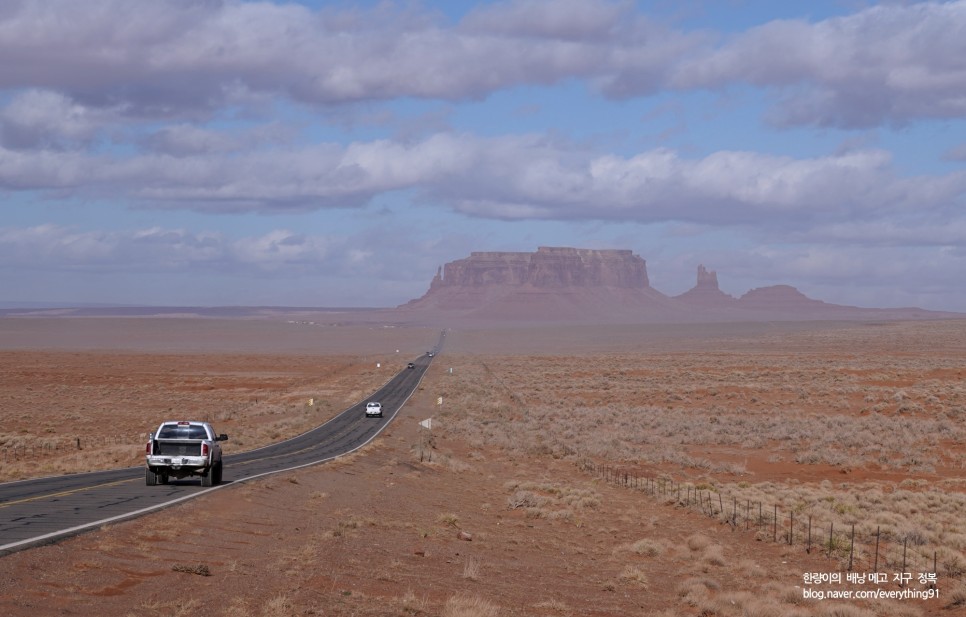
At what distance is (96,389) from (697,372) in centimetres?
5083

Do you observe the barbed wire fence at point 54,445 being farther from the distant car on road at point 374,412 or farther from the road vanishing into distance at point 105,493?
the distant car on road at point 374,412

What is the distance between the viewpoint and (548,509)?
24.4 metres

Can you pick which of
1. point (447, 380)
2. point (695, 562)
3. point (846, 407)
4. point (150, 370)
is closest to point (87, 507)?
point (695, 562)

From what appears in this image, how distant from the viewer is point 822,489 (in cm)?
2859

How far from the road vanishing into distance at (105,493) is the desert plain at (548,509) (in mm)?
760

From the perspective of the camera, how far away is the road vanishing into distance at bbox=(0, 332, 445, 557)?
1550cm

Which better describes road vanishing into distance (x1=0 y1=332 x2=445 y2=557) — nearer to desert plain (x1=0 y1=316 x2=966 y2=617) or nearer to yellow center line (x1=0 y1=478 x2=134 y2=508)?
yellow center line (x1=0 y1=478 x2=134 y2=508)

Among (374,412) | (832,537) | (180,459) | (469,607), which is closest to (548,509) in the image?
(832,537)

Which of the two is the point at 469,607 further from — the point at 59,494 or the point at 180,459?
the point at 59,494

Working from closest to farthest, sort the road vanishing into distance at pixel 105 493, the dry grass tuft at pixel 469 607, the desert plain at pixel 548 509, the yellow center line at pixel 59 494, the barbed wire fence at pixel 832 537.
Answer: the dry grass tuft at pixel 469 607
the desert plain at pixel 548 509
the road vanishing into distance at pixel 105 493
the barbed wire fence at pixel 832 537
the yellow center line at pixel 59 494

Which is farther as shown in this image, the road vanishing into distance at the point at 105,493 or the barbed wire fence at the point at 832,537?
the barbed wire fence at the point at 832,537

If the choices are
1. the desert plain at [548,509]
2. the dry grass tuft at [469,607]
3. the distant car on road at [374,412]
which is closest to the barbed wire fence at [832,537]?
the desert plain at [548,509]

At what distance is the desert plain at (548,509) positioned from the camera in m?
13.5

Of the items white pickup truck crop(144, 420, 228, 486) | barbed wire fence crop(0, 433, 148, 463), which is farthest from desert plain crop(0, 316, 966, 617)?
white pickup truck crop(144, 420, 228, 486)
